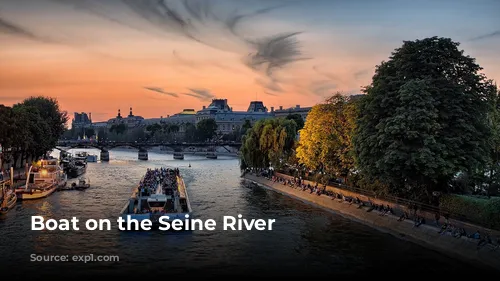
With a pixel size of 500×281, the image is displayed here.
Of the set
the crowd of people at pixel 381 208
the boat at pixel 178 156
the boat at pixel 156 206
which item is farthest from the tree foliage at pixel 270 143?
the boat at pixel 178 156

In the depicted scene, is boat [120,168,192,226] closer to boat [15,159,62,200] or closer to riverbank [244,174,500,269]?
boat [15,159,62,200]

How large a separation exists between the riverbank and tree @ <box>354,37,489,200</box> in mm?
3863

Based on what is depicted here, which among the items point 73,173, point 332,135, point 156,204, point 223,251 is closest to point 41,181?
point 73,173

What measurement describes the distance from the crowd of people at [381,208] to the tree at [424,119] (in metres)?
2.73

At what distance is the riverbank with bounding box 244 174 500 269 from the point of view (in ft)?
118

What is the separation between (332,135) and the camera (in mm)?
66875

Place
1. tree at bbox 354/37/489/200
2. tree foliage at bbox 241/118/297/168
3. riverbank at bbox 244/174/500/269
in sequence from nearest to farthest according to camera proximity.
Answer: riverbank at bbox 244/174/500/269 < tree at bbox 354/37/489/200 < tree foliage at bbox 241/118/297/168

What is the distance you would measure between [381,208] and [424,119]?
11312 mm

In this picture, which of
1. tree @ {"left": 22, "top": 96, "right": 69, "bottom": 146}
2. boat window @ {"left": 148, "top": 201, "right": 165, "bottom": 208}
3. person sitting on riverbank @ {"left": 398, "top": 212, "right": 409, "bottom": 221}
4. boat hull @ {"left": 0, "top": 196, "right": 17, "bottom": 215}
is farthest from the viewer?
tree @ {"left": 22, "top": 96, "right": 69, "bottom": 146}

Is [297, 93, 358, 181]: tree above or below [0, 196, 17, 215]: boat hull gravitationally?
above

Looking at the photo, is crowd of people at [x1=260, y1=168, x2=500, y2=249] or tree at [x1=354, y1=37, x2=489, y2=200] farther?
tree at [x1=354, y1=37, x2=489, y2=200]

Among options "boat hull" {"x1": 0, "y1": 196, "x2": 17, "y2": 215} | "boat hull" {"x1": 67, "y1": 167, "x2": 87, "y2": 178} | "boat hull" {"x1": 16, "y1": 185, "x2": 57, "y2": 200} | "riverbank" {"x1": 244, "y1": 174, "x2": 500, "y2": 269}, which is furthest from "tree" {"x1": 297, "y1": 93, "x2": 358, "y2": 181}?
"boat hull" {"x1": 67, "y1": 167, "x2": 87, "y2": 178}

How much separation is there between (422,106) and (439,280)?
1640 cm

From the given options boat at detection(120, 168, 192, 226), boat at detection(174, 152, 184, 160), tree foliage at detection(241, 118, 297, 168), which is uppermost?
tree foliage at detection(241, 118, 297, 168)
